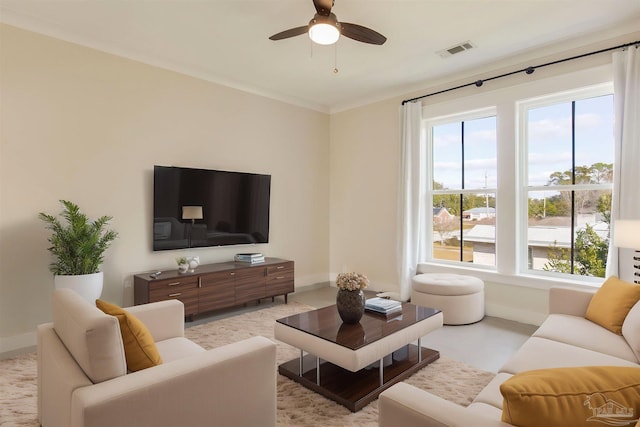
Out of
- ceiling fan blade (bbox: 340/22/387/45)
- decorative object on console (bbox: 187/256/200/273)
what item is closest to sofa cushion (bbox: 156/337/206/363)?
decorative object on console (bbox: 187/256/200/273)

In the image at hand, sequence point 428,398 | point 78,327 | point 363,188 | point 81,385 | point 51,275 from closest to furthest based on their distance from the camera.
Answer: point 428,398 → point 81,385 → point 78,327 → point 51,275 → point 363,188

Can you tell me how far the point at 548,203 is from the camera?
4.02m

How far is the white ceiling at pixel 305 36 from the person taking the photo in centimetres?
307

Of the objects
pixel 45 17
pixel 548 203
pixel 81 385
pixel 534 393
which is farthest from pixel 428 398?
pixel 45 17

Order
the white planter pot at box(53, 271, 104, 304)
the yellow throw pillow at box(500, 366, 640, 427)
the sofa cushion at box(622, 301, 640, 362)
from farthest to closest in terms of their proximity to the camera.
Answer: the white planter pot at box(53, 271, 104, 304) < the sofa cushion at box(622, 301, 640, 362) < the yellow throw pillow at box(500, 366, 640, 427)

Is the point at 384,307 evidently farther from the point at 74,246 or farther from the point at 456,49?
the point at 456,49

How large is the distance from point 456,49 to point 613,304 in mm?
2874

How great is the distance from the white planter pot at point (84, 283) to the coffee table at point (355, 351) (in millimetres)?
1863

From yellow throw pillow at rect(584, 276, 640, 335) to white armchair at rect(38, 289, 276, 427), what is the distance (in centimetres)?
230

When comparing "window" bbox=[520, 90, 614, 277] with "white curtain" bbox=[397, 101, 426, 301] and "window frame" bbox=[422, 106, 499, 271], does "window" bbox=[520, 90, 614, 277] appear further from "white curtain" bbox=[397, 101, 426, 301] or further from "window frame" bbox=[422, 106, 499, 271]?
"white curtain" bbox=[397, 101, 426, 301]

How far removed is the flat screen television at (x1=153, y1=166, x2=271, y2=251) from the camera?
161 inches

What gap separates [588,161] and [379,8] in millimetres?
2732

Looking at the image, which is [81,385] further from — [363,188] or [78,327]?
[363,188]

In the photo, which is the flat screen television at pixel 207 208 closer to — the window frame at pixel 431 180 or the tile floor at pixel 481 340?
the tile floor at pixel 481 340
